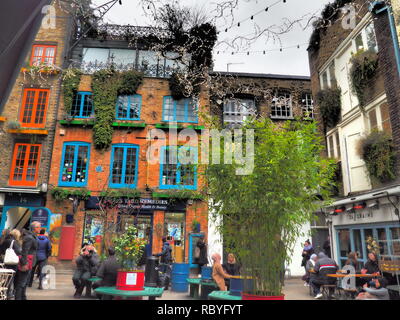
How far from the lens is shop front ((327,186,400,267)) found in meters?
8.51

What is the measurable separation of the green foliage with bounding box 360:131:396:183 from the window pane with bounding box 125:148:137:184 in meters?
9.43

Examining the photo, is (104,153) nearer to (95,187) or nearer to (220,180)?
(95,187)

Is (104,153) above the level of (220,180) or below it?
above

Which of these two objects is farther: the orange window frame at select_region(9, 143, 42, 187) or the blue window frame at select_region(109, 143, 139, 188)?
the blue window frame at select_region(109, 143, 139, 188)

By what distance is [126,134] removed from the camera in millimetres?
14219

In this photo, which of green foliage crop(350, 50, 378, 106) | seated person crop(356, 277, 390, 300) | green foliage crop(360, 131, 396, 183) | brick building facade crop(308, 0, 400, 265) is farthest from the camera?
green foliage crop(350, 50, 378, 106)

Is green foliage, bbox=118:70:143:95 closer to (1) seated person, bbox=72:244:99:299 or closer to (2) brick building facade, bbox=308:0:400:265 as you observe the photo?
(2) brick building facade, bbox=308:0:400:265

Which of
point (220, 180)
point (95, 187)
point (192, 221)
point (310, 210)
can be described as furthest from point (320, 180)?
point (95, 187)

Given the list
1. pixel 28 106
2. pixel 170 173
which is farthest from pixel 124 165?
pixel 28 106

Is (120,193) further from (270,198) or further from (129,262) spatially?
(270,198)

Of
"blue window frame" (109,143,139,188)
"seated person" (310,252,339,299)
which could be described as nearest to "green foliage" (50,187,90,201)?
"blue window frame" (109,143,139,188)

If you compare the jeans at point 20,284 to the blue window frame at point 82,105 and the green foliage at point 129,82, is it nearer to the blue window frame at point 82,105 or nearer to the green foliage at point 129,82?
the blue window frame at point 82,105

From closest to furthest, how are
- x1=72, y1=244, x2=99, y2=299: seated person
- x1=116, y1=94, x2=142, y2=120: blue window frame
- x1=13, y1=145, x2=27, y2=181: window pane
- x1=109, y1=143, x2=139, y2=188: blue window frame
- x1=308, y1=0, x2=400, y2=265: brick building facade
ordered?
x1=72, y1=244, x2=99, y2=299: seated person < x1=308, y1=0, x2=400, y2=265: brick building facade < x1=13, y1=145, x2=27, y2=181: window pane < x1=109, y1=143, x2=139, y2=188: blue window frame < x1=116, y1=94, x2=142, y2=120: blue window frame
